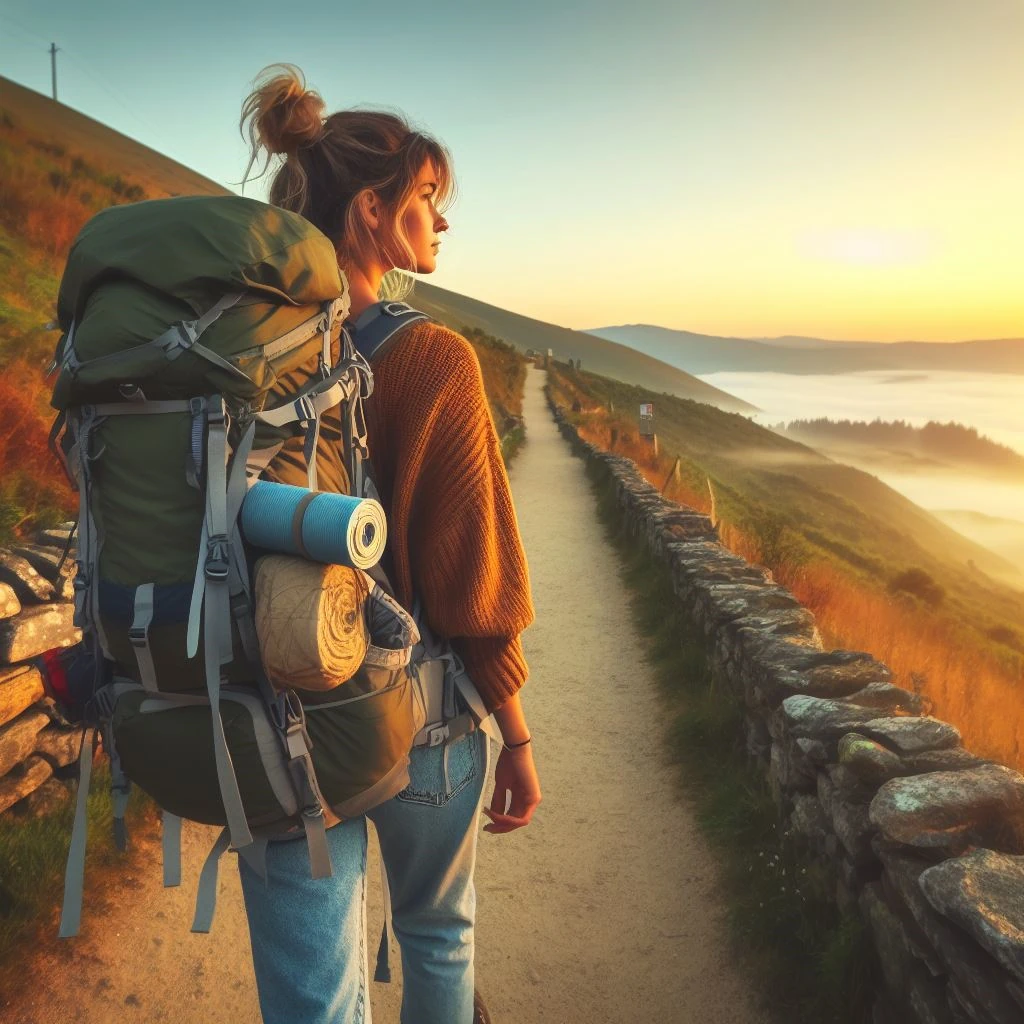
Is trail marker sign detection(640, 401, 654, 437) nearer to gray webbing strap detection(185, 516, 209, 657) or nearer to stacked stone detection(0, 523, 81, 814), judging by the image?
stacked stone detection(0, 523, 81, 814)

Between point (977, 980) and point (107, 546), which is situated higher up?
point (107, 546)

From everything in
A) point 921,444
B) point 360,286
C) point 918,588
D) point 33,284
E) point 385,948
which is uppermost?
point 33,284

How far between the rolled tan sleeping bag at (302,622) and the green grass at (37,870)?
2485 mm

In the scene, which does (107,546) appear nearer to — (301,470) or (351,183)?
(301,470)

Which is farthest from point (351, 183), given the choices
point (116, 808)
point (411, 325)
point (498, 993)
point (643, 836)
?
point (643, 836)

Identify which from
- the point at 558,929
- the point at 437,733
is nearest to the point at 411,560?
the point at 437,733

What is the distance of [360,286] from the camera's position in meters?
1.50

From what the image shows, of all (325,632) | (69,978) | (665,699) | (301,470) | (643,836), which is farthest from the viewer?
(665,699)

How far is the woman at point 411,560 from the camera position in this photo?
132 centimetres

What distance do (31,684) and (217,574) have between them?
281 centimetres

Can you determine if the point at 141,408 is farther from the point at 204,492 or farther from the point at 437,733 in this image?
the point at 437,733

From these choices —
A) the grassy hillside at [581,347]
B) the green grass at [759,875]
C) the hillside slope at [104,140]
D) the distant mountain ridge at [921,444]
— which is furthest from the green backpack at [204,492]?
the distant mountain ridge at [921,444]

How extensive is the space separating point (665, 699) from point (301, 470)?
4491mm

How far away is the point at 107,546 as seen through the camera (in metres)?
1.10
